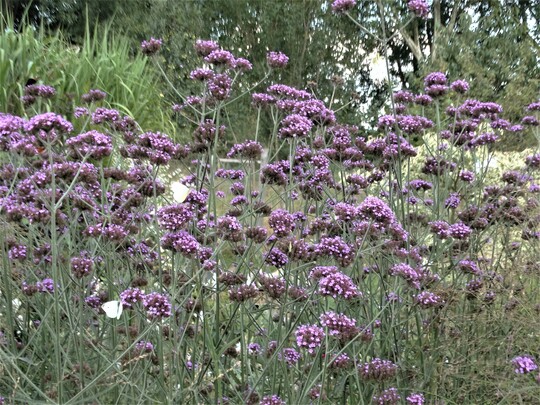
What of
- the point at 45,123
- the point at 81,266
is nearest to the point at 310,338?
the point at 81,266

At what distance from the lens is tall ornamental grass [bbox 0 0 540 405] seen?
1659 mm

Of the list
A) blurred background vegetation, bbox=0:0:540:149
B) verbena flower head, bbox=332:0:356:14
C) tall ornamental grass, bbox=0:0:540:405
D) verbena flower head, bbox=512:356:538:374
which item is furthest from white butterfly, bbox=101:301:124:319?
blurred background vegetation, bbox=0:0:540:149

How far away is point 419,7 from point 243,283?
129cm

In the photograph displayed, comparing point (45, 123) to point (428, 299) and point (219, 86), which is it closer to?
point (219, 86)

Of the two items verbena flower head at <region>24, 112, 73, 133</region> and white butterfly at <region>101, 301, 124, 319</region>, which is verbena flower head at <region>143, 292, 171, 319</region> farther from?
verbena flower head at <region>24, 112, 73, 133</region>

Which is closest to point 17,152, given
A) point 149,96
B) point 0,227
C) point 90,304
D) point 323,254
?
point 0,227

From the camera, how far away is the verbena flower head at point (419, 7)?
238cm

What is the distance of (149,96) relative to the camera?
607 centimetres

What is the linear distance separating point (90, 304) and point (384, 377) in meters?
0.90

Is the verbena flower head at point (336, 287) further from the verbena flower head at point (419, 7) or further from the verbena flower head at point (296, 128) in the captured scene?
the verbena flower head at point (419, 7)

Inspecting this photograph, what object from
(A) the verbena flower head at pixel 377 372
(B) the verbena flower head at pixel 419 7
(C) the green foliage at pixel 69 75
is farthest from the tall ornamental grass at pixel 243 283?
(C) the green foliage at pixel 69 75

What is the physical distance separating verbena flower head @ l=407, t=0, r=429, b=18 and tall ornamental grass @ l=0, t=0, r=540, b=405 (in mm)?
271

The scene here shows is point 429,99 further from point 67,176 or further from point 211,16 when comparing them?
point 211,16

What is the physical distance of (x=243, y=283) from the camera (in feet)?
6.06
